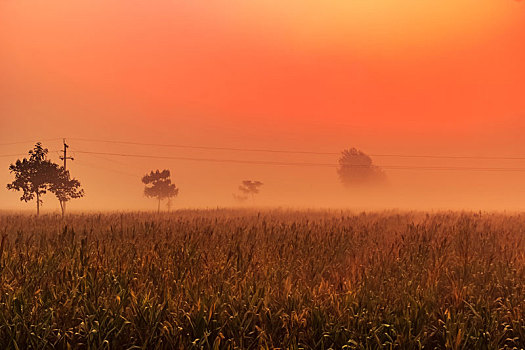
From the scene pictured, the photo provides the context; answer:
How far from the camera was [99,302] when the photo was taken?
4461 millimetres

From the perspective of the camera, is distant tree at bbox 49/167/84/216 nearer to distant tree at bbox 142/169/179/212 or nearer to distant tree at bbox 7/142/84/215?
distant tree at bbox 7/142/84/215

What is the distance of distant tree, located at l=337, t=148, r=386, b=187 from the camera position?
4464 inches

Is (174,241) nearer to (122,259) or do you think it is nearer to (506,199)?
(122,259)

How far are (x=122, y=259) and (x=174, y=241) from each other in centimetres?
144

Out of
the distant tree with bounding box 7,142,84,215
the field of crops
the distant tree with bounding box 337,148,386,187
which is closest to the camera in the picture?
the field of crops

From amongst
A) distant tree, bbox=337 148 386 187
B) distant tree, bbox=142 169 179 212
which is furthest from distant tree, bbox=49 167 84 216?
distant tree, bbox=337 148 386 187

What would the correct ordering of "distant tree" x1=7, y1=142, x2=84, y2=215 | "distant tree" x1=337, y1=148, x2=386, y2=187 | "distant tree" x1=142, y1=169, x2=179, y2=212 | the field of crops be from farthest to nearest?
"distant tree" x1=337, y1=148, x2=386, y2=187, "distant tree" x1=142, y1=169, x2=179, y2=212, "distant tree" x1=7, y1=142, x2=84, y2=215, the field of crops

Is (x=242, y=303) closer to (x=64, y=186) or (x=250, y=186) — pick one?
(x=64, y=186)

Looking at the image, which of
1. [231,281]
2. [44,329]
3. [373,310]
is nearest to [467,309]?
[373,310]

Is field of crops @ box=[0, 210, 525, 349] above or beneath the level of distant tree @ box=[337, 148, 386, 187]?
beneath

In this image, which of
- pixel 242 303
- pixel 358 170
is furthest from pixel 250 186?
pixel 242 303

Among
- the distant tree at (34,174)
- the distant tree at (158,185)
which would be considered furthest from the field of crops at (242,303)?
the distant tree at (158,185)

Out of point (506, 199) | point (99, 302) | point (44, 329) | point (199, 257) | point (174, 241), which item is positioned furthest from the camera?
point (506, 199)

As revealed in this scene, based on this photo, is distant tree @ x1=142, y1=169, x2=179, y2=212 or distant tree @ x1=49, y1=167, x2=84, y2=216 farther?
distant tree @ x1=142, y1=169, x2=179, y2=212
